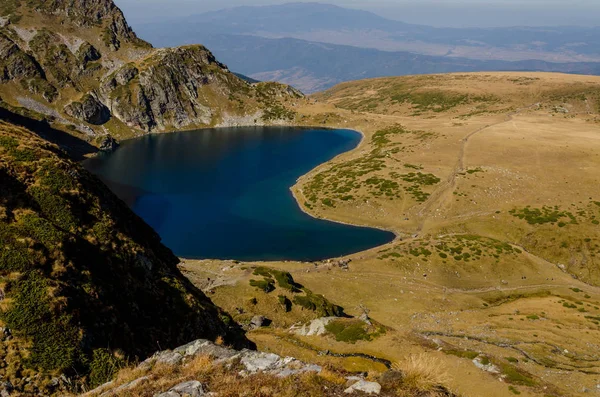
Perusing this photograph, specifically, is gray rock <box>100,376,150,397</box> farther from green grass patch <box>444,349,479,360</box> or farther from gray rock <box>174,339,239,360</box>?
green grass patch <box>444,349,479,360</box>

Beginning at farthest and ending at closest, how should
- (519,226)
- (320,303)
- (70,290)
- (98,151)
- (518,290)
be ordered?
1. (98,151)
2. (519,226)
3. (518,290)
4. (320,303)
5. (70,290)

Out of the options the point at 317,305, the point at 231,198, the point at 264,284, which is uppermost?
the point at 264,284

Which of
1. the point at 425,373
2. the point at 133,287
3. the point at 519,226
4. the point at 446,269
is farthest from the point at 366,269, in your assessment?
the point at 425,373

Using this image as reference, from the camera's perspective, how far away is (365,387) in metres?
13.6

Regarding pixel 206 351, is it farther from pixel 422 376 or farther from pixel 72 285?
pixel 422 376

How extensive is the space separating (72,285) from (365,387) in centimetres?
1607

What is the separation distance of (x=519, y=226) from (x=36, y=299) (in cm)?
10018

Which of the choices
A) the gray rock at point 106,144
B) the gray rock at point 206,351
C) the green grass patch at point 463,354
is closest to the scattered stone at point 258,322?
the green grass patch at point 463,354

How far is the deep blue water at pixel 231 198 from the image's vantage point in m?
91.2

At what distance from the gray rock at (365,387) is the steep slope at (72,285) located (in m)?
12.2

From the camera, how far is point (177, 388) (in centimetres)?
1403

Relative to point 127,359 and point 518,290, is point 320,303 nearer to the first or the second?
point 127,359

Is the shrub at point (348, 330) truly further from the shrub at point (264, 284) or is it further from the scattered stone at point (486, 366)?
the shrub at point (264, 284)

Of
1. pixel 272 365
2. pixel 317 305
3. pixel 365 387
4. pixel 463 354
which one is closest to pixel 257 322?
pixel 317 305
